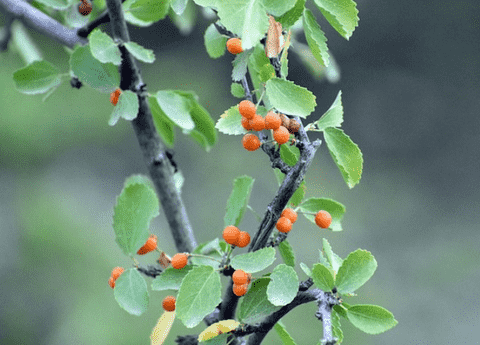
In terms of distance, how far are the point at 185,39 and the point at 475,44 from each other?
4.36 ft

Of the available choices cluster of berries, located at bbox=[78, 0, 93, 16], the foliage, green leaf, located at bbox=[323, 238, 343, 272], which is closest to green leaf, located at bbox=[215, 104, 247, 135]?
the foliage

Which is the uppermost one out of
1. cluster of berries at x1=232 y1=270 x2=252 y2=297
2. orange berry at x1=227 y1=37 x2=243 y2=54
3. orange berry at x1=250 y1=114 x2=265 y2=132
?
orange berry at x1=227 y1=37 x2=243 y2=54

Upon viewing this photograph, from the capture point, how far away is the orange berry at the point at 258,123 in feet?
1.18

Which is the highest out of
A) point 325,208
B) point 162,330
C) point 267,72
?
point 267,72

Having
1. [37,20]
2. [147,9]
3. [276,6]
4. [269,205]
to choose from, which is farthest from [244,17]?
[37,20]

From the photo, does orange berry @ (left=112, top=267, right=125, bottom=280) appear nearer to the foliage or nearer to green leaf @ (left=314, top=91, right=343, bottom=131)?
the foliage

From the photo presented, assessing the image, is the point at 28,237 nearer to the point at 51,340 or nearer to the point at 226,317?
the point at 51,340

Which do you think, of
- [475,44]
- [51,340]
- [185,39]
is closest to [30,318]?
[51,340]

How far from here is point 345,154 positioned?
1.22 ft

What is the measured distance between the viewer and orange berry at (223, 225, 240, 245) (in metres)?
0.40

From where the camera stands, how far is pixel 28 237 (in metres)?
1.81

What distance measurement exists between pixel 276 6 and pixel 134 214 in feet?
0.62

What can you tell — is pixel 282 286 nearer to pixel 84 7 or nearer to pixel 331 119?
pixel 331 119

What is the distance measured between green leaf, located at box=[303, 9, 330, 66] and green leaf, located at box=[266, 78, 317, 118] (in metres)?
0.03
